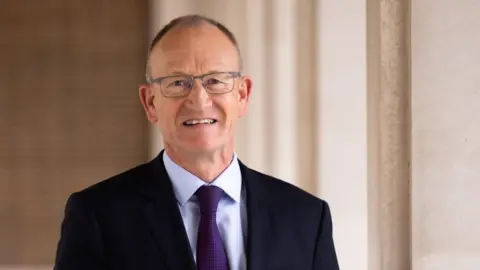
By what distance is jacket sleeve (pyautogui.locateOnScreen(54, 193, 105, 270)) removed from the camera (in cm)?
82

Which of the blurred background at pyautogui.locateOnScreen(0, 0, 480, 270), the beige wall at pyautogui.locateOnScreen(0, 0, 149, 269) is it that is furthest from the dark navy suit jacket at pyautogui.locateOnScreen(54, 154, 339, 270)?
the beige wall at pyautogui.locateOnScreen(0, 0, 149, 269)

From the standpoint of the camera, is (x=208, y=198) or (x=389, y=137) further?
(x=389, y=137)

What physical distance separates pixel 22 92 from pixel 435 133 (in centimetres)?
84

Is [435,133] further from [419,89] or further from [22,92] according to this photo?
[22,92]

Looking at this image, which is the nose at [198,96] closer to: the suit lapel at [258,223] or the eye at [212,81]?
the eye at [212,81]

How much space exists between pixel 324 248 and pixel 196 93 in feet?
1.07

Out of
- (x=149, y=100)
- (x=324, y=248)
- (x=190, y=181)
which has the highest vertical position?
(x=149, y=100)

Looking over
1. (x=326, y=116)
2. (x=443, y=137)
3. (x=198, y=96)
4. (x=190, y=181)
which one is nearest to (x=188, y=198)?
(x=190, y=181)

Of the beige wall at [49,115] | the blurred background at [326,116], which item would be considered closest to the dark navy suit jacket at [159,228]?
the blurred background at [326,116]

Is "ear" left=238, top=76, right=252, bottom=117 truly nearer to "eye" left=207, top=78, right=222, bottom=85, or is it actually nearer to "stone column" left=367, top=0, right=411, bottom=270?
"eye" left=207, top=78, right=222, bottom=85

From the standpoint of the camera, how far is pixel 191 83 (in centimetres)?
85

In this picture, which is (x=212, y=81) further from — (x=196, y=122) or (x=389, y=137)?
(x=389, y=137)

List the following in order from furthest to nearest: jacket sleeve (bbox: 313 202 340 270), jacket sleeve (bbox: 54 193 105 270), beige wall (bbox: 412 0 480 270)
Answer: beige wall (bbox: 412 0 480 270) < jacket sleeve (bbox: 313 202 340 270) < jacket sleeve (bbox: 54 193 105 270)

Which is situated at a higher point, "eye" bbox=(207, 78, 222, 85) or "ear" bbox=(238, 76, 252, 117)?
"eye" bbox=(207, 78, 222, 85)
